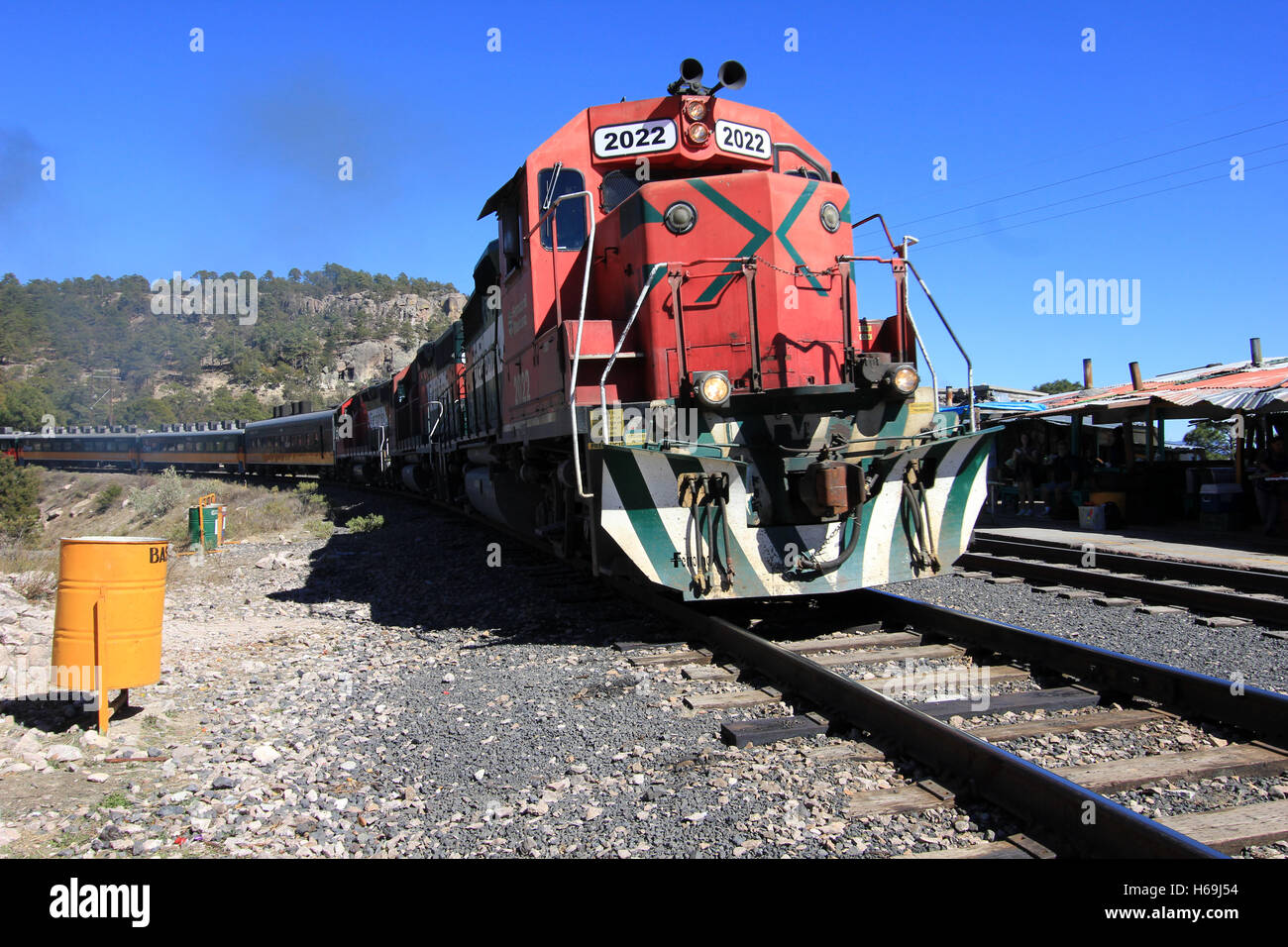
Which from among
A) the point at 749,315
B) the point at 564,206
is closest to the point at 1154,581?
the point at 749,315

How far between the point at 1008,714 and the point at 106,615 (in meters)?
4.60

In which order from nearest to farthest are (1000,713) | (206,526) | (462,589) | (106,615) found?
(1000,713), (106,615), (462,589), (206,526)

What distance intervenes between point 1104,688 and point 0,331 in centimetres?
9094

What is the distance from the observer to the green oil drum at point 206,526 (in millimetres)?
13086

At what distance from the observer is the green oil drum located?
13.1 metres

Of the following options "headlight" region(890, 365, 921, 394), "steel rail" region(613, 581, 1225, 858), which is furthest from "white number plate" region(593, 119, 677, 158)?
"steel rail" region(613, 581, 1225, 858)

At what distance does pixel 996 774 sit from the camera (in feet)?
9.83

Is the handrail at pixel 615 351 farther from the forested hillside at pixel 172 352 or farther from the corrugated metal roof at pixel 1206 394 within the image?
the forested hillside at pixel 172 352

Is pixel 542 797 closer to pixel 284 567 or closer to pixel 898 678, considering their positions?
pixel 898 678

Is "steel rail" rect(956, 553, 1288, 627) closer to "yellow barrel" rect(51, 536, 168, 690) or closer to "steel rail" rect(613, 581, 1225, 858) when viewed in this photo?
"steel rail" rect(613, 581, 1225, 858)

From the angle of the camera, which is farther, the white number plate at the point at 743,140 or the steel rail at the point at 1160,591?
the white number plate at the point at 743,140

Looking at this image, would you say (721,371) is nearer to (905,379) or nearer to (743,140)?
(905,379)

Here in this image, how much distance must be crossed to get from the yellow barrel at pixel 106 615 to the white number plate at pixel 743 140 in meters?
4.78

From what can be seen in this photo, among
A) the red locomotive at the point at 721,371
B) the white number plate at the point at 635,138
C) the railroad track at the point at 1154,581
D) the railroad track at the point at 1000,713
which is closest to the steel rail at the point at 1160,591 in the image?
the railroad track at the point at 1154,581
